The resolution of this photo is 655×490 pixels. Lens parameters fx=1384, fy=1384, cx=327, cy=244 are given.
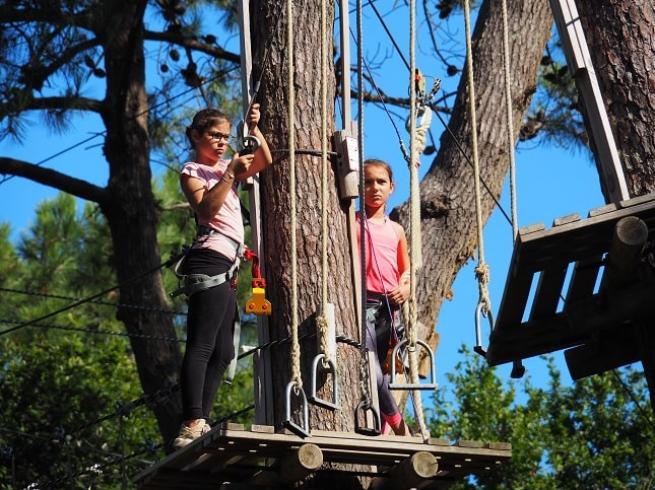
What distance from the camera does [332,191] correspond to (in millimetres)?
4156

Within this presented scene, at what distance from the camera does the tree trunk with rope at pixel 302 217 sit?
3932mm

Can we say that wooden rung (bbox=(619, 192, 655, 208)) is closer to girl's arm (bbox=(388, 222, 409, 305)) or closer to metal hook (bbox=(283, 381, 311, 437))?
metal hook (bbox=(283, 381, 311, 437))

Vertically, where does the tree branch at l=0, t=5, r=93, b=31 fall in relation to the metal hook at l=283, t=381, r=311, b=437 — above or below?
above

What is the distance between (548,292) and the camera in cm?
351

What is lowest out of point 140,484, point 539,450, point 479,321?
point 140,484

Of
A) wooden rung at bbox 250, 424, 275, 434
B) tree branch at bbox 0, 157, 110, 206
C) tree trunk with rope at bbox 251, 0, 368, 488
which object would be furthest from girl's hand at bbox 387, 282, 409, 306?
tree branch at bbox 0, 157, 110, 206

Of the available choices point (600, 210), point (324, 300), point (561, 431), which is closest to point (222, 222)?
point (324, 300)

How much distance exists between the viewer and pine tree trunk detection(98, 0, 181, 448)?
22.8ft

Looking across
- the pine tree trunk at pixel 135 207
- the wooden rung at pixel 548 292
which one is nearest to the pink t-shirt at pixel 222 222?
the wooden rung at pixel 548 292

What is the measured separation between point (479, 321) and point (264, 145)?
906 millimetres

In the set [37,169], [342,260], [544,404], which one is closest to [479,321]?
[342,260]

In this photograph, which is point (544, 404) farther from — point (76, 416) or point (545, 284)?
point (545, 284)

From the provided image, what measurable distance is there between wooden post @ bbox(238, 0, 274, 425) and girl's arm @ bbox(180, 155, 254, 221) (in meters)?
0.12

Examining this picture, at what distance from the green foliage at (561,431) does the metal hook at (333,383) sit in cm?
832
